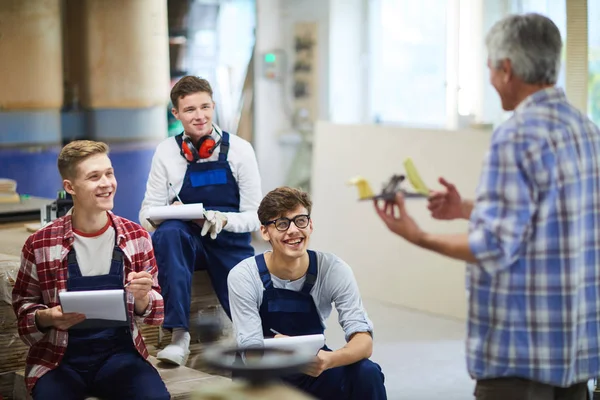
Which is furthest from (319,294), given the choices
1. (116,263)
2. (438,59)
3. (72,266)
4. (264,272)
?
(438,59)

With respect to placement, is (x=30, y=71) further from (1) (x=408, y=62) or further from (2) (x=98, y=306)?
(2) (x=98, y=306)

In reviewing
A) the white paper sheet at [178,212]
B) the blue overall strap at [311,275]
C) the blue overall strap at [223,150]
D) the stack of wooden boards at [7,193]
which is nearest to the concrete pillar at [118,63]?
the stack of wooden boards at [7,193]

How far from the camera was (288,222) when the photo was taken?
3854mm

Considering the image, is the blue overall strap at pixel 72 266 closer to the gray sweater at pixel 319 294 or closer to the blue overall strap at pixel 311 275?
the gray sweater at pixel 319 294

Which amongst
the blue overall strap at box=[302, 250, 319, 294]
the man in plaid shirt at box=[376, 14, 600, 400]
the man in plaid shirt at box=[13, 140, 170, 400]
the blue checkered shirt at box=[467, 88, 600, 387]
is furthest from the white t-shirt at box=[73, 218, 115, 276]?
the blue checkered shirt at box=[467, 88, 600, 387]

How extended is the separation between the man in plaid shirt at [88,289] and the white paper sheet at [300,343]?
1.70 ft

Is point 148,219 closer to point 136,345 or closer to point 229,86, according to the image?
point 136,345

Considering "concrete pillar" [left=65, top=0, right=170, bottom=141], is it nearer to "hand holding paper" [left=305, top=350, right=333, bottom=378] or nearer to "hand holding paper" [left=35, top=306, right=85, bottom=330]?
"hand holding paper" [left=35, top=306, right=85, bottom=330]

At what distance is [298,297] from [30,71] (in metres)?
4.78

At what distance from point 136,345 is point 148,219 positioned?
112cm

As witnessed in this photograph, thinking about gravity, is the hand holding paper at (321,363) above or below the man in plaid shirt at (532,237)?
below

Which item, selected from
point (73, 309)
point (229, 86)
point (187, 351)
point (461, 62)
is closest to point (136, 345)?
point (73, 309)

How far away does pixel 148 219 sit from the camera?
4848 millimetres

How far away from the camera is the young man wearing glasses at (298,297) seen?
376 cm
